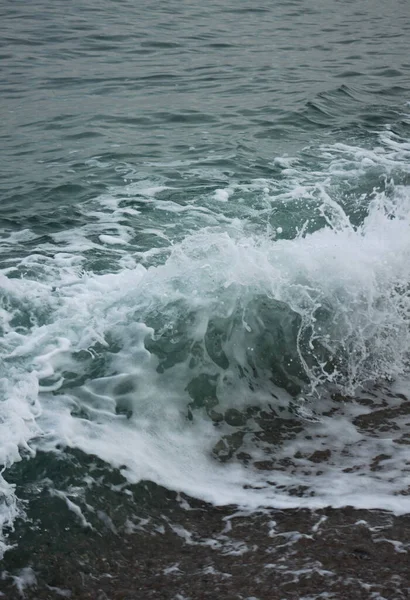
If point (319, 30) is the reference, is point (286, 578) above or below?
below

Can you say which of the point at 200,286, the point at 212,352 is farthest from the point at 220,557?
the point at 200,286

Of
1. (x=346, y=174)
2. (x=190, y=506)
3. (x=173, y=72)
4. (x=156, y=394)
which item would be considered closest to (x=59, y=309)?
(x=156, y=394)

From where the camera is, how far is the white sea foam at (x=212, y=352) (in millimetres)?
3902

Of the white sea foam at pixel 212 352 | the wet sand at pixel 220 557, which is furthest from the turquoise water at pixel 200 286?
the wet sand at pixel 220 557

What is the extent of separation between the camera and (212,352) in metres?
5.04

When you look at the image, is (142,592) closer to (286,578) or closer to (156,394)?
(286,578)

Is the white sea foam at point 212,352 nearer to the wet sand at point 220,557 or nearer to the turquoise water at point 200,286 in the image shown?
the turquoise water at point 200,286

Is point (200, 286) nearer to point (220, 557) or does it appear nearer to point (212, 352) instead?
point (212, 352)

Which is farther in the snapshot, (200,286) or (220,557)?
(200,286)

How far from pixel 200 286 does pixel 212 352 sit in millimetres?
523

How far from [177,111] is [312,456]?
7.09 m

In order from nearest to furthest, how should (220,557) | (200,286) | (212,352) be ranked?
(220,557), (212,352), (200,286)

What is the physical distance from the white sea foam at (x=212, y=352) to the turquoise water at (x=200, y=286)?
13 millimetres

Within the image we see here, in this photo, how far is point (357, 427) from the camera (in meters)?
4.30
